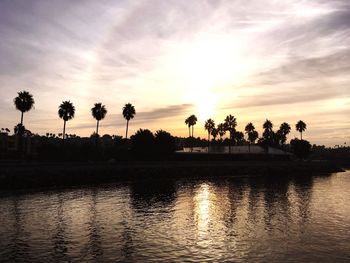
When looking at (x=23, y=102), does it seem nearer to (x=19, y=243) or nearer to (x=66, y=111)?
(x=66, y=111)

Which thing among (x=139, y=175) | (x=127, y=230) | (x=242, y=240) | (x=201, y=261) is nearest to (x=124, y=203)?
(x=127, y=230)

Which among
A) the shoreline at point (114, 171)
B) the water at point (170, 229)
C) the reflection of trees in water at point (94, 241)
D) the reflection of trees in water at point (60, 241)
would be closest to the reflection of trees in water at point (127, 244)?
the water at point (170, 229)

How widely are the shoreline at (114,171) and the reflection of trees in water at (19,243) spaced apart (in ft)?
88.7

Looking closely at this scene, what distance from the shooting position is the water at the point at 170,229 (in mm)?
26609

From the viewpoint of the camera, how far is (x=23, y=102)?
350 ft

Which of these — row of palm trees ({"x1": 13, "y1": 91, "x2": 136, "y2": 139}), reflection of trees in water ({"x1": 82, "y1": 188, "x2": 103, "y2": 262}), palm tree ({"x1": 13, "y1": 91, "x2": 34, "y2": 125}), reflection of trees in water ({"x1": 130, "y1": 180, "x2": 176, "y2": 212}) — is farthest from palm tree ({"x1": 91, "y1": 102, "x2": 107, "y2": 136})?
reflection of trees in water ({"x1": 82, "y1": 188, "x2": 103, "y2": 262})

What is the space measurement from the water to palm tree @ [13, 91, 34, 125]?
5430cm

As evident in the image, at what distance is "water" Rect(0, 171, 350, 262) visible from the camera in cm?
2661

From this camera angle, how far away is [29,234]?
32.3m

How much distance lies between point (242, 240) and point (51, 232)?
55.2ft

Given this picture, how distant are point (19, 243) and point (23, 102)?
280 ft

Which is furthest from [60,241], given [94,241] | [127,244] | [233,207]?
[233,207]

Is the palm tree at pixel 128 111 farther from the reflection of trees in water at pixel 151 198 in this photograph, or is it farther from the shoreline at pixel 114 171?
the reflection of trees in water at pixel 151 198

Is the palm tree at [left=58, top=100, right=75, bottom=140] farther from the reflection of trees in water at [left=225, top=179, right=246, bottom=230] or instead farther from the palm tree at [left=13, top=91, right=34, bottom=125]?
the reflection of trees in water at [left=225, top=179, right=246, bottom=230]
